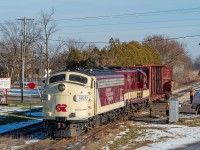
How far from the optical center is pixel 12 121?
25219 mm

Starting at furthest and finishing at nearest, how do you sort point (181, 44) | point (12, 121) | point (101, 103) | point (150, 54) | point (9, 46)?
point (181, 44) → point (9, 46) → point (150, 54) → point (12, 121) → point (101, 103)

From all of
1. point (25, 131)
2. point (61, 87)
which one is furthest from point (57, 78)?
point (25, 131)

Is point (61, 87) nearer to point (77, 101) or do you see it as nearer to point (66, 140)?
point (77, 101)

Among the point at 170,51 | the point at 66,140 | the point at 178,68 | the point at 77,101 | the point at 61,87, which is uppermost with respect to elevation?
the point at 170,51

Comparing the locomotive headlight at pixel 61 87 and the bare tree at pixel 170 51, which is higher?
the bare tree at pixel 170 51

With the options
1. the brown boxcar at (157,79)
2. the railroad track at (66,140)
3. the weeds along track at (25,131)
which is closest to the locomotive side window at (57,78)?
the railroad track at (66,140)

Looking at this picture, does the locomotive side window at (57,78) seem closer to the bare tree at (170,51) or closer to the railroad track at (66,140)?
the railroad track at (66,140)

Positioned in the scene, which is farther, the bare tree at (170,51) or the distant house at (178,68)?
the bare tree at (170,51)

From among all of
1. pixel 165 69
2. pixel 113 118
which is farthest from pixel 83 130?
pixel 165 69

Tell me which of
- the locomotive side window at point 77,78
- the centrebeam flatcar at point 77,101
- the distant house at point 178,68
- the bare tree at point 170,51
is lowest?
the centrebeam flatcar at point 77,101

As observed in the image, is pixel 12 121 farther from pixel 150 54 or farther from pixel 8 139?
pixel 150 54

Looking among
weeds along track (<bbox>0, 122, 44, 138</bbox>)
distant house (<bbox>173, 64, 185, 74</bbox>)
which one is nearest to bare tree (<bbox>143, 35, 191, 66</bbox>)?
distant house (<bbox>173, 64, 185, 74</bbox>)

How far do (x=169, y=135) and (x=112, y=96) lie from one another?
Answer: 4.55 m

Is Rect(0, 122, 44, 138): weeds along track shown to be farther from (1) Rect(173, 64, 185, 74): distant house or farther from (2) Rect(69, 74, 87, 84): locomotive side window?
(1) Rect(173, 64, 185, 74): distant house
